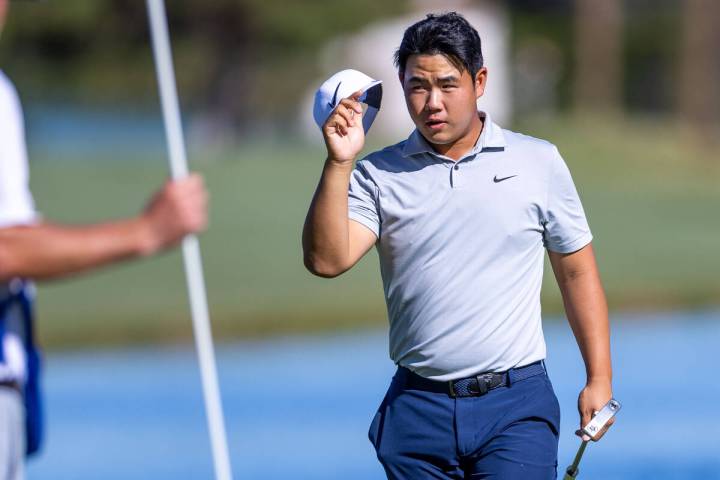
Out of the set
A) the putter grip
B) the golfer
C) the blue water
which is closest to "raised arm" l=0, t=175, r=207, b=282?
the golfer

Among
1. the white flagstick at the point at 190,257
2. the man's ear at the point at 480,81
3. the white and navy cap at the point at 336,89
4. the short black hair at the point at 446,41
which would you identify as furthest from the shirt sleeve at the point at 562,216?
the white flagstick at the point at 190,257

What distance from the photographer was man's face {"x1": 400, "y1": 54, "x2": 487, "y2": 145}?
4.57 meters

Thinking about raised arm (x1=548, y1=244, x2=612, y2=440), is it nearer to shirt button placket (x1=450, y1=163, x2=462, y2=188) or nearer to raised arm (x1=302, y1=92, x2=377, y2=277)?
shirt button placket (x1=450, y1=163, x2=462, y2=188)

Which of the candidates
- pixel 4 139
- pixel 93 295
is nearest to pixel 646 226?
pixel 93 295

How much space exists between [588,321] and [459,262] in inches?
18.8

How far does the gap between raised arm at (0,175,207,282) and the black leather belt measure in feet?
Answer: 4.81

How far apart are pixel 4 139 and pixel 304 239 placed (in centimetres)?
130

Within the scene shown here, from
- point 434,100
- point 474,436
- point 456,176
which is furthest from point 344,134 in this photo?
point 474,436

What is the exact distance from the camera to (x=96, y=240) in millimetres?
3311

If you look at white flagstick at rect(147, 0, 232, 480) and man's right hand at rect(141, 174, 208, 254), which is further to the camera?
white flagstick at rect(147, 0, 232, 480)

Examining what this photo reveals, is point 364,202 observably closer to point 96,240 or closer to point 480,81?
point 480,81

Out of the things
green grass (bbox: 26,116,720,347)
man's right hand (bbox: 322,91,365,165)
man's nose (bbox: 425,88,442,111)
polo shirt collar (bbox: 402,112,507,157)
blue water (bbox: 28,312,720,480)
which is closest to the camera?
man's right hand (bbox: 322,91,365,165)

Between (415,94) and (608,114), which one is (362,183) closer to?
(415,94)

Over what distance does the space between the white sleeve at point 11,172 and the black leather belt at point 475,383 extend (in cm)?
161
